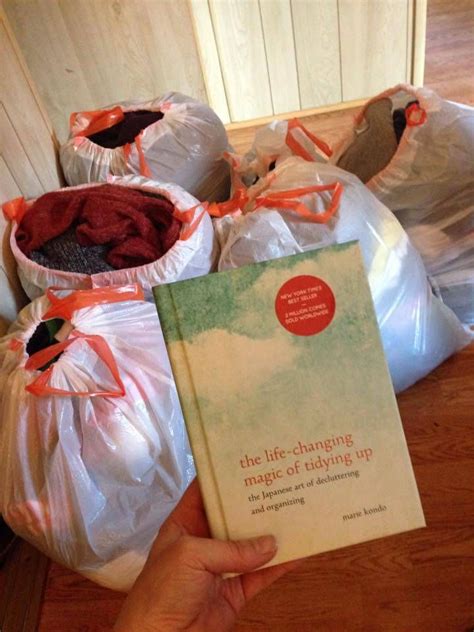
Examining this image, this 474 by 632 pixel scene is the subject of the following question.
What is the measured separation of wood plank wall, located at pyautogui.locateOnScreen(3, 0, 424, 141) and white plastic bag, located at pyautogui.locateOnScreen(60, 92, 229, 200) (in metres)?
0.43

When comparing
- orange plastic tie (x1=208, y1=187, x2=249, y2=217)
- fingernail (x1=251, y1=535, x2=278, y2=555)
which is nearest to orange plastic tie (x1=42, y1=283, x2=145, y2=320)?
orange plastic tie (x1=208, y1=187, x2=249, y2=217)

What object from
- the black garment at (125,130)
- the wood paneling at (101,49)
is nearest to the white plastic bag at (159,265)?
the black garment at (125,130)

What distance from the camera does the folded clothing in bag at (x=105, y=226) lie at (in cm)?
107

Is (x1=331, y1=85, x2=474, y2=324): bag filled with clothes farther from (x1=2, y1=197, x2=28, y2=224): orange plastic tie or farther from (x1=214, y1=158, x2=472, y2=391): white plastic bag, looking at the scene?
(x1=2, y1=197, x2=28, y2=224): orange plastic tie

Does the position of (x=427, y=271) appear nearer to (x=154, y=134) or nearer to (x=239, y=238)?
(x=239, y=238)

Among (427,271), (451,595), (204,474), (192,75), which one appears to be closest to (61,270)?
(204,474)

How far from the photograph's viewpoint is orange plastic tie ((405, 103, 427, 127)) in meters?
1.13

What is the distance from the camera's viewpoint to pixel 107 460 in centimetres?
87

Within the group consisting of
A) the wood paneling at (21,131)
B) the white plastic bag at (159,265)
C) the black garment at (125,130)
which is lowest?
the white plastic bag at (159,265)

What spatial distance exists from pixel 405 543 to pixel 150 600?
Result: 0.62 meters

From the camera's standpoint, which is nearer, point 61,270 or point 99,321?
point 99,321

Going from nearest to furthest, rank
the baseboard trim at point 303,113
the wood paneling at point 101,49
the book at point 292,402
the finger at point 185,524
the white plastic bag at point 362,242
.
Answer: the book at point 292,402, the finger at point 185,524, the white plastic bag at point 362,242, the wood paneling at point 101,49, the baseboard trim at point 303,113

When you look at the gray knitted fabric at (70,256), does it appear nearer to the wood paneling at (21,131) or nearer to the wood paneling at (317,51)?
the wood paneling at (21,131)

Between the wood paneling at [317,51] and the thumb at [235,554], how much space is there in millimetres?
2021
